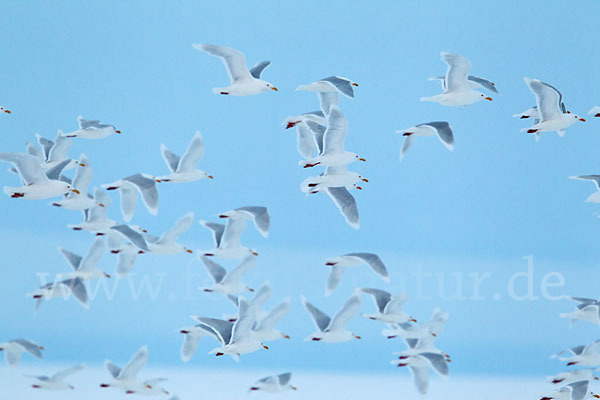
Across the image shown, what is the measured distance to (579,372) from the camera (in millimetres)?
5496

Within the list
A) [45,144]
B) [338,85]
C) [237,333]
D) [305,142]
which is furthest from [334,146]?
[45,144]

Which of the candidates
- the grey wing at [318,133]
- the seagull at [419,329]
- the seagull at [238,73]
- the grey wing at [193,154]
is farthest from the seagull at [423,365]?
the seagull at [238,73]

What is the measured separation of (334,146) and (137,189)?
1.40 m

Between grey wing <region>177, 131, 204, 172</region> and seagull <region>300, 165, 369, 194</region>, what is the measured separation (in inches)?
28.3

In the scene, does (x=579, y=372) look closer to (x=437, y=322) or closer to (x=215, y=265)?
(x=437, y=322)

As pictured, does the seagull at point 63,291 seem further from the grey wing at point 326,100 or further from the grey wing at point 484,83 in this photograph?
the grey wing at point 484,83

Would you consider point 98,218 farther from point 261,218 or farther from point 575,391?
point 575,391

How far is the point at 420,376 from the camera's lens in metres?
5.72

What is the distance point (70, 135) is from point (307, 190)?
5.19 feet

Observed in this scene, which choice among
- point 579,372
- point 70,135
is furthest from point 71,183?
point 579,372

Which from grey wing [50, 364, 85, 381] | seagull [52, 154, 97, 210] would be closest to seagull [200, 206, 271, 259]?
seagull [52, 154, 97, 210]

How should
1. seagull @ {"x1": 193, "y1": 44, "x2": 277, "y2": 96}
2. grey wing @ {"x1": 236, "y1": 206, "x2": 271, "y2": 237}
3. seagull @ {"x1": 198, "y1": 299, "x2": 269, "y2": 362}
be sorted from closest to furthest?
1. seagull @ {"x1": 198, "y1": 299, "x2": 269, "y2": 362}
2. seagull @ {"x1": 193, "y1": 44, "x2": 277, "y2": 96}
3. grey wing @ {"x1": 236, "y1": 206, "x2": 271, "y2": 237}

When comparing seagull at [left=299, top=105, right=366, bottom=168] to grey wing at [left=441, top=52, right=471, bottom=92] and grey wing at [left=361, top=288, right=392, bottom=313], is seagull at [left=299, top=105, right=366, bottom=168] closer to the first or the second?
grey wing at [left=441, top=52, right=471, bottom=92]

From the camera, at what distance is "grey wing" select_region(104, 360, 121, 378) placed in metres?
5.23
